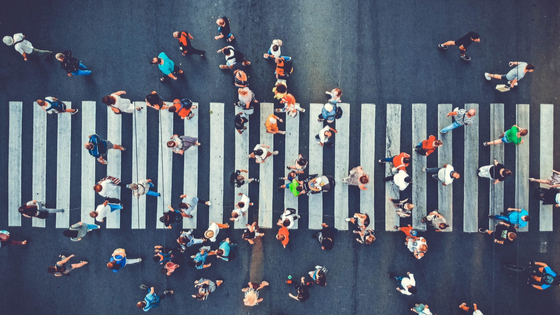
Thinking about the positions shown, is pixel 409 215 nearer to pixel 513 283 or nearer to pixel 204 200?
pixel 513 283

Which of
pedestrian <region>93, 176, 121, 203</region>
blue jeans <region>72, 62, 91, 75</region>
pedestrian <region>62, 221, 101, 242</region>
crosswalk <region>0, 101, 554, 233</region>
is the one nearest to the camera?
pedestrian <region>93, 176, 121, 203</region>

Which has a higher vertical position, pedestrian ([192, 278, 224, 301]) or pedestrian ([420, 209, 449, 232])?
pedestrian ([420, 209, 449, 232])

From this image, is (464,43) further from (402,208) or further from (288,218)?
(288,218)

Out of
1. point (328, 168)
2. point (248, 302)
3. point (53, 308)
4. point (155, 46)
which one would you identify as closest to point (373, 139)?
point (328, 168)

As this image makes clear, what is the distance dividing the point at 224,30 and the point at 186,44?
112cm

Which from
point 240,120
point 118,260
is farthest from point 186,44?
point 118,260

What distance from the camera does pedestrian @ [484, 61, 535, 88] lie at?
26.9ft

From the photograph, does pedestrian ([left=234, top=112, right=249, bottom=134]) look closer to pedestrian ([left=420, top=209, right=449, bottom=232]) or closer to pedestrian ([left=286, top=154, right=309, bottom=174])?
pedestrian ([left=286, top=154, right=309, bottom=174])

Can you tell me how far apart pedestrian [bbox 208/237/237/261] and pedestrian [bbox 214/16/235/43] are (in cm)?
569

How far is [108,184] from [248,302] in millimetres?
4863

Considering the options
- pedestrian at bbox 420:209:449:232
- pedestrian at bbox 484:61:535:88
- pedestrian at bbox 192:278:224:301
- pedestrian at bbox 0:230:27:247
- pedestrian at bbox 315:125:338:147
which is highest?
pedestrian at bbox 484:61:535:88

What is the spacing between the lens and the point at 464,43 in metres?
8.28

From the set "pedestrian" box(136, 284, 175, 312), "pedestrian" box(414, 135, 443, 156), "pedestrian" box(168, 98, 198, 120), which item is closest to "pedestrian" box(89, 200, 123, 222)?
"pedestrian" box(136, 284, 175, 312)

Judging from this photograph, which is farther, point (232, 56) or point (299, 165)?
point (232, 56)
